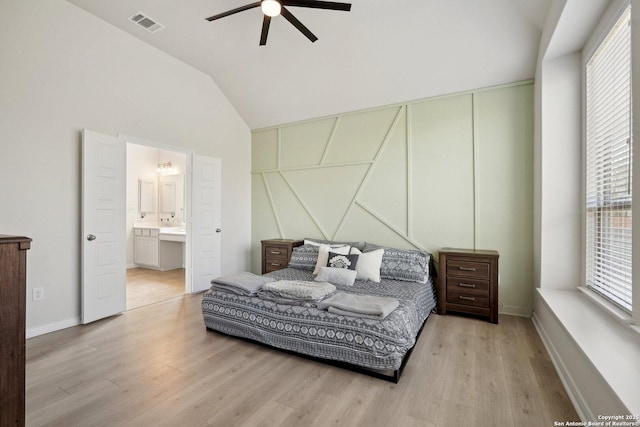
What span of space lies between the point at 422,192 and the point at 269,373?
2931mm

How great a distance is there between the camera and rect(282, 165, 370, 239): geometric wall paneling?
14.8 ft

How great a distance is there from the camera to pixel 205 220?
457 cm

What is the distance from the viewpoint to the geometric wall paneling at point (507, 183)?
3422 millimetres

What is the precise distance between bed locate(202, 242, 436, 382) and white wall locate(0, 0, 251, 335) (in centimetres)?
166

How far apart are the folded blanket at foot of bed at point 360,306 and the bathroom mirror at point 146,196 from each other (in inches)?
222

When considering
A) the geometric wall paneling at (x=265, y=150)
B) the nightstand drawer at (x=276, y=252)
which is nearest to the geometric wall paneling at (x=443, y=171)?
the nightstand drawer at (x=276, y=252)

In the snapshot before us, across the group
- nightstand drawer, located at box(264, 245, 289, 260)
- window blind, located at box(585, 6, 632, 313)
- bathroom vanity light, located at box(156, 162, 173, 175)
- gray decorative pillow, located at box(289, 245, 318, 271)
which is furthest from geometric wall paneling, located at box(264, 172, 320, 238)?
window blind, located at box(585, 6, 632, 313)

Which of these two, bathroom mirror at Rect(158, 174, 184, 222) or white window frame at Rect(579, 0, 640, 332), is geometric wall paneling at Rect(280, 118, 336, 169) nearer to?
bathroom mirror at Rect(158, 174, 184, 222)

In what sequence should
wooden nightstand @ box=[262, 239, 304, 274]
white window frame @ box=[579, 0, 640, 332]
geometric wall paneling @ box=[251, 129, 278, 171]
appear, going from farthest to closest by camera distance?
1. geometric wall paneling @ box=[251, 129, 278, 171]
2. wooden nightstand @ box=[262, 239, 304, 274]
3. white window frame @ box=[579, 0, 640, 332]

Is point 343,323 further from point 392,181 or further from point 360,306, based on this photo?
point 392,181

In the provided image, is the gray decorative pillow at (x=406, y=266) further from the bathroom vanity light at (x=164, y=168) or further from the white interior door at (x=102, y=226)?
the bathroom vanity light at (x=164, y=168)

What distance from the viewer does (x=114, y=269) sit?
3.47 metres

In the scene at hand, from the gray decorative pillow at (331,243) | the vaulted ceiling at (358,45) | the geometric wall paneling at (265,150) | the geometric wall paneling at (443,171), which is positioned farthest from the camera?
the geometric wall paneling at (265,150)

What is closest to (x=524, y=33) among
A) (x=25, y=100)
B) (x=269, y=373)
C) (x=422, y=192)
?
(x=422, y=192)
